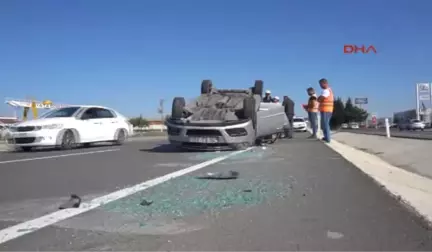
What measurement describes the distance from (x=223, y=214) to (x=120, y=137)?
14108mm

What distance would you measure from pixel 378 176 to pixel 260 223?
12.1ft

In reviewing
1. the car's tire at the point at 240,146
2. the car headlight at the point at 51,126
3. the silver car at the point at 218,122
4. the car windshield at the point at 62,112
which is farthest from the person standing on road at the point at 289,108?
the car headlight at the point at 51,126

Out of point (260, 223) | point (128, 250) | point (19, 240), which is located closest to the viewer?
point (128, 250)

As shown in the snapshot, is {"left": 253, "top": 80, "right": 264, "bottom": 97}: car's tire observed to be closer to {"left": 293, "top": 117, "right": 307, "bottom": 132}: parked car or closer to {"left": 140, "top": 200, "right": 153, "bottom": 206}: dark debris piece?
{"left": 140, "top": 200, "right": 153, "bottom": 206}: dark debris piece

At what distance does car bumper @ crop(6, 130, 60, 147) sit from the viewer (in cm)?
1475

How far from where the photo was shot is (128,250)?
3.79 metres

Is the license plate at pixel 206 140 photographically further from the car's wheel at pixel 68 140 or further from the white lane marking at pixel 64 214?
the car's wheel at pixel 68 140

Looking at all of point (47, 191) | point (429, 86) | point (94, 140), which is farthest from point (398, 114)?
point (47, 191)

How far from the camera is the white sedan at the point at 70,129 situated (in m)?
14.9

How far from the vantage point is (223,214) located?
4957 mm

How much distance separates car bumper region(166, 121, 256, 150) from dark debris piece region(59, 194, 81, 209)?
685cm

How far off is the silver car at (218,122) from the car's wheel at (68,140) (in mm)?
4207

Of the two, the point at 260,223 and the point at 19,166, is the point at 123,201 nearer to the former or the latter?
the point at 260,223

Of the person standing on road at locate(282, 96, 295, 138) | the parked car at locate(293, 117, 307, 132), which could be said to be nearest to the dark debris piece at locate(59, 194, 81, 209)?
the person standing on road at locate(282, 96, 295, 138)
